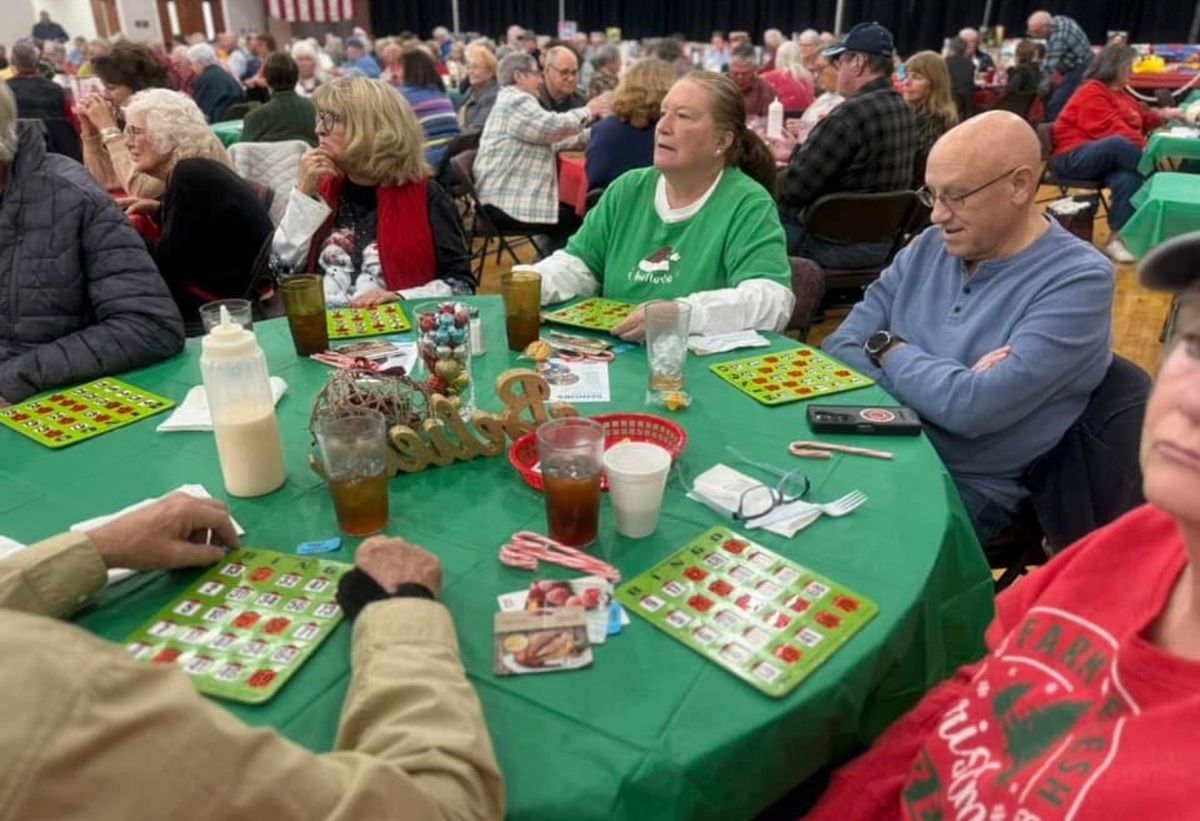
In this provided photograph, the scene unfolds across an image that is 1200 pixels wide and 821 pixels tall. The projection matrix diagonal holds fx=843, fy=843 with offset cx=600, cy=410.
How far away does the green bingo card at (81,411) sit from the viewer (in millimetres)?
1558

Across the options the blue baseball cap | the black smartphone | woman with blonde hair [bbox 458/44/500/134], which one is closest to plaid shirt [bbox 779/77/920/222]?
the blue baseball cap

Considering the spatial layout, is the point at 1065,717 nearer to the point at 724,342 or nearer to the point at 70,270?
the point at 724,342

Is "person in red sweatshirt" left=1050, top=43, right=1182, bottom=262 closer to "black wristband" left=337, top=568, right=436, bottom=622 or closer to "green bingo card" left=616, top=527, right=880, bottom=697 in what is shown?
"green bingo card" left=616, top=527, right=880, bottom=697

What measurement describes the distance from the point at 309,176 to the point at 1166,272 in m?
2.47

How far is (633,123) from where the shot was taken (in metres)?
4.37

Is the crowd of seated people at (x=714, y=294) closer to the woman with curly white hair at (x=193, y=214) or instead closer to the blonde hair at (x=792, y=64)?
the woman with curly white hair at (x=193, y=214)

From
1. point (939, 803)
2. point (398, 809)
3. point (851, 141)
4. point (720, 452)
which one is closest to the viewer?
point (398, 809)

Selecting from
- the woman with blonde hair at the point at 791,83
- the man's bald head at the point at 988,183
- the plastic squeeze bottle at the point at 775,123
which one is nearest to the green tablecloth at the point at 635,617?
the man's bald head at the point at 988,183

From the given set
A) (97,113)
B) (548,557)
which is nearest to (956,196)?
(548,557)

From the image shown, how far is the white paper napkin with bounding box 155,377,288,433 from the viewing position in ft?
5.15

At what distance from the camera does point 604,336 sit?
2082 millimetres

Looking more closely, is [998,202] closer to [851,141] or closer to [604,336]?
[604,336]

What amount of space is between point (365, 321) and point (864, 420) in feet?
4.17

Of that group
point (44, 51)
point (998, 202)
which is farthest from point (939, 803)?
point (44, 51)
